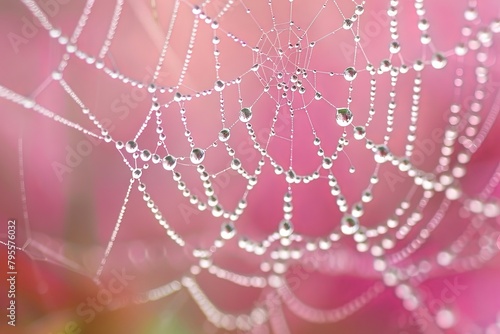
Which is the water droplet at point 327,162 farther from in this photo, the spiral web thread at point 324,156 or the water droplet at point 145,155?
the water droplet at point 145,155

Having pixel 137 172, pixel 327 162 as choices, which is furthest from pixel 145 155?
pixel 327 162

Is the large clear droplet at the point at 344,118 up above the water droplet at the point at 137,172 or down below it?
below

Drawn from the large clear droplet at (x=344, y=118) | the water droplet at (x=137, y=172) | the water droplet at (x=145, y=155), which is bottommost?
the large clear droplet at (x=344, y=118)

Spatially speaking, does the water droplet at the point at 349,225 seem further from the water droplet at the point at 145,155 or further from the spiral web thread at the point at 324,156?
the water droplet at the point at 145,155

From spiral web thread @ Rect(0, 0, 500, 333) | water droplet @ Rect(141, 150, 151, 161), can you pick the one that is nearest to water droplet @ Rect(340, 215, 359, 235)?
spiral web thread @ Rect(0, 0, 500, 333)

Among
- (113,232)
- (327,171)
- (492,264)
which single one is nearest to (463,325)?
(492,264)

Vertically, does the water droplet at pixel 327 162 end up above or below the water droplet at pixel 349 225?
above

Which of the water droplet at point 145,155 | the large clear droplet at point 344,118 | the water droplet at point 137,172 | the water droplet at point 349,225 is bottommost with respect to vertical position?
the water droplet at point 349,225

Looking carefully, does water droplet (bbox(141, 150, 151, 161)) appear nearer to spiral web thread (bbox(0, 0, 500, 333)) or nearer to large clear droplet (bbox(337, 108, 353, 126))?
spiral web thread (bbox(0, 0, 500, 333))

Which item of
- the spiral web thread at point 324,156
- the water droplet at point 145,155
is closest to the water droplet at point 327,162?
the spiral web thread at point 324,156

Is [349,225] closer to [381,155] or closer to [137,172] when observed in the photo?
[381,155]

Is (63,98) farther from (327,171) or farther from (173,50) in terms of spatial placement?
(327,171)
